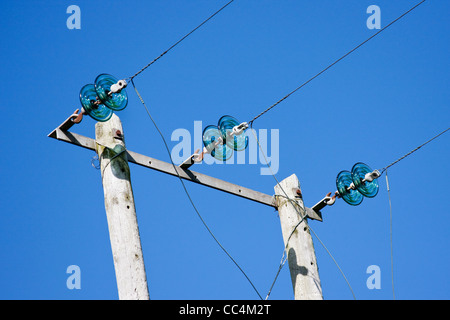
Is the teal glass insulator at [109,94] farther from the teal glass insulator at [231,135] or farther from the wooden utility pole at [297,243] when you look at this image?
the wooden utility pole at [297,243]

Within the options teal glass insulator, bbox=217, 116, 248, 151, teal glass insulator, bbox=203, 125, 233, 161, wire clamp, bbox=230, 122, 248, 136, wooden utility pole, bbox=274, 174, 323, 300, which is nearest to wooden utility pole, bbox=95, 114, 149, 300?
teal glass insulator, bbox=203, 125, 233, 161

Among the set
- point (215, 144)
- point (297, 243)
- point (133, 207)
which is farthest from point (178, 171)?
point (297, 243)

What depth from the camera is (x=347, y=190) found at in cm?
1020

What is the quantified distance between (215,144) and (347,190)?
1742 mm

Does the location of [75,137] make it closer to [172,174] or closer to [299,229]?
[172,174]

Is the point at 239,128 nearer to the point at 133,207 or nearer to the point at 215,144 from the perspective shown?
the point at 215,144

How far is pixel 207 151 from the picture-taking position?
9.30 meters

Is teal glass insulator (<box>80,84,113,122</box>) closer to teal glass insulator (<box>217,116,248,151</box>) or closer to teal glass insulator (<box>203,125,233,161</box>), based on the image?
teal glass insulator (<box>203,125,233,161</box>)

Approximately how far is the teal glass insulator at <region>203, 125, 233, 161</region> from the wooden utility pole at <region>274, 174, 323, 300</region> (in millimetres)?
901

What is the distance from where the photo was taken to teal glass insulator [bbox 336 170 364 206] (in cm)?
1018

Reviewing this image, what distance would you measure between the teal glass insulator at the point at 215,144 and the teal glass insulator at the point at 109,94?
103 cm
